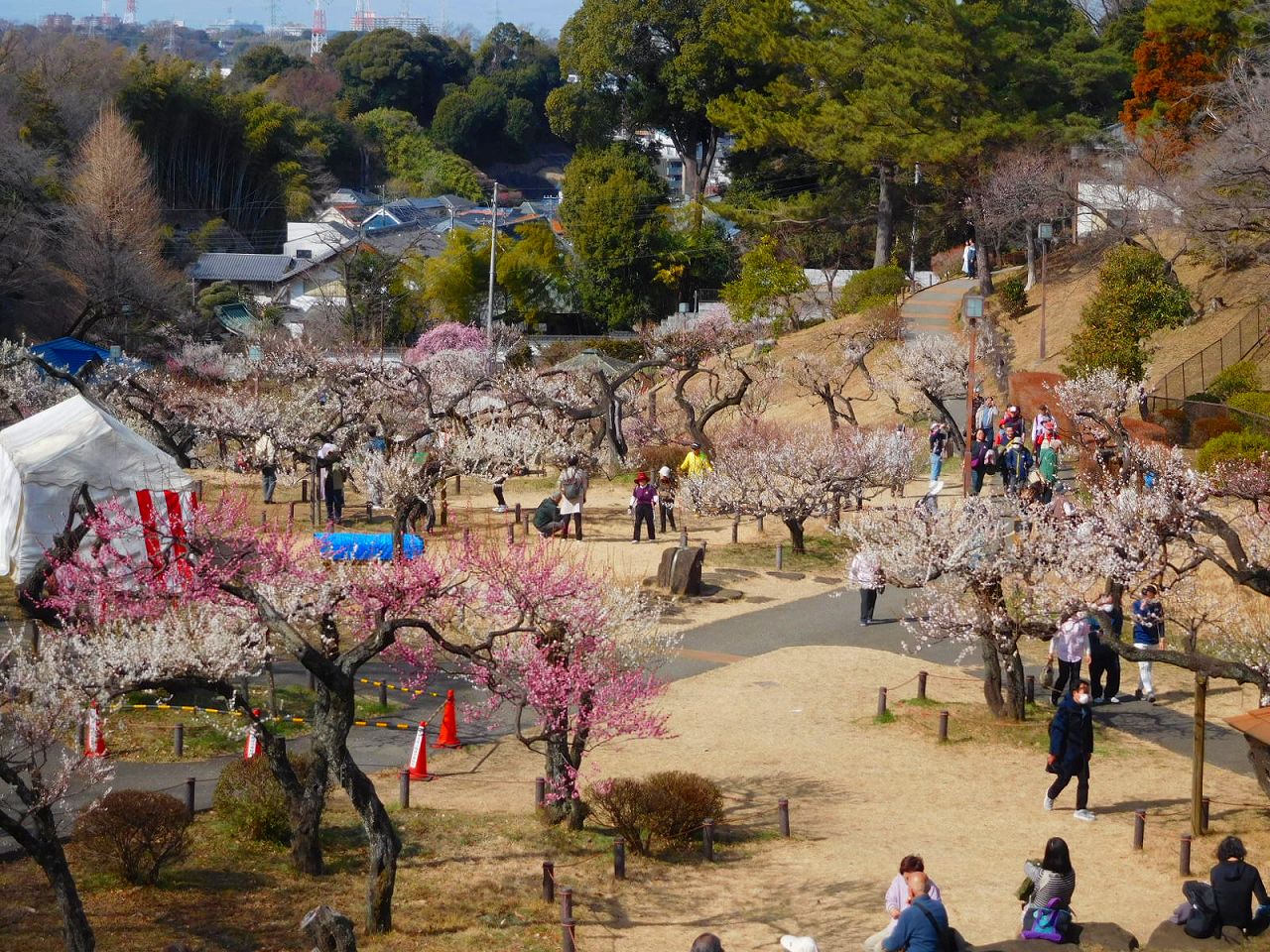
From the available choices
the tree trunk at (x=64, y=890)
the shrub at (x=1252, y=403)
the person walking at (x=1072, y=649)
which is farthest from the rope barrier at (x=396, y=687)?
the shrub at (x=1252, y=403)

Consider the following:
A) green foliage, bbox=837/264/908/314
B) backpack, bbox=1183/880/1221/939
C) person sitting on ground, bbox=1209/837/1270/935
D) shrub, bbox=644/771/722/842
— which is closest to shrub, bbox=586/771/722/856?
shrub, bbox=644/771/722/842

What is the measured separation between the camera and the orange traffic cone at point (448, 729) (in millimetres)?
15469

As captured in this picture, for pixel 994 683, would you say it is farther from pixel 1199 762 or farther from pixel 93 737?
pixel 93 737

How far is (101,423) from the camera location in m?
21.8

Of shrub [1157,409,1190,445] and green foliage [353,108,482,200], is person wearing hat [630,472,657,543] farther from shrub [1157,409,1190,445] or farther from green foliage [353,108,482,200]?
green foliage [353,108,482,200]

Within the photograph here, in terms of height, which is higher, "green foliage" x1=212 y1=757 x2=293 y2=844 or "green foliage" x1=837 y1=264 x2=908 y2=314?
"green foliage" x1=837 y1=264 x2=908 y2=314

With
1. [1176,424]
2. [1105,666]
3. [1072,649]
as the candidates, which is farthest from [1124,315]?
[1072,649]

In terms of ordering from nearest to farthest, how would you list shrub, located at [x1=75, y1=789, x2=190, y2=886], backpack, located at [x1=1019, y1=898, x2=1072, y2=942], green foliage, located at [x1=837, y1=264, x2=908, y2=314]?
backpack, located at [x1=1019, y1=898, x2=1072, y2=942], shrub, located at [x1=75, y1=789, x2=190, y2=886], green foliage, located at [x1=837, y1=264, x2=908, y2=314]

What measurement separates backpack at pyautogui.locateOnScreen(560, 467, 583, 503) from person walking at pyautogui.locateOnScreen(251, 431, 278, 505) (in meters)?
7.63

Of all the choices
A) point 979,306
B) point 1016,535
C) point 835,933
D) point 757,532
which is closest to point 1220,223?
point 979,306

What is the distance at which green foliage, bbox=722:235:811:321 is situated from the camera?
52.9 metres

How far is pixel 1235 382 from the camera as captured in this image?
32000 mm

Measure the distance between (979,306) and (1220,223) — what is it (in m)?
10.6

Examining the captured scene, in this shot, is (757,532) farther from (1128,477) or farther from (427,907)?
(427,907)
